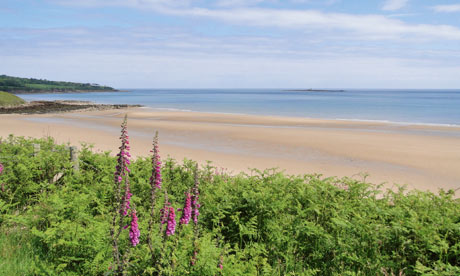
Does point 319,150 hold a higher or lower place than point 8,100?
lower

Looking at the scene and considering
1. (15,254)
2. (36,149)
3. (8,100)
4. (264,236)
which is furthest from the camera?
(8,100)

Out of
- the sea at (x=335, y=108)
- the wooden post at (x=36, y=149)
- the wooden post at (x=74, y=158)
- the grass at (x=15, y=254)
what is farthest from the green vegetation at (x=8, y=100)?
the grass at (x=15, y=254)

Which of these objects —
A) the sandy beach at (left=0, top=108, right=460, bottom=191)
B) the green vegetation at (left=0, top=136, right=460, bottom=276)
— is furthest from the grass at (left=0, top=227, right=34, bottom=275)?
the sandy beach at (left=0, top=108, right=460, bottom=191)

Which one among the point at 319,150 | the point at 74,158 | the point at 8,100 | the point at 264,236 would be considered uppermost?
the point at 8,100

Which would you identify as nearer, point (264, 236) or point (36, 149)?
point (264, 236)

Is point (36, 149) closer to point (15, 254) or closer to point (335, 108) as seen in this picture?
point (15, 254)

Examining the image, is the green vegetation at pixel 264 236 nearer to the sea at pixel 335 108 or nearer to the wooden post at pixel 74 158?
the wooden post at pixel 74 158

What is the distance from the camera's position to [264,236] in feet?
19.5

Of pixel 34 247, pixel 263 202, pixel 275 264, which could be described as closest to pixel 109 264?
pixel 34 247

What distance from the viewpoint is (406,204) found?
6117 mm

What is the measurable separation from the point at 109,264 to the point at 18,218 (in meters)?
2.32

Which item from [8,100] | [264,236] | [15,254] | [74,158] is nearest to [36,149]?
[74,158]

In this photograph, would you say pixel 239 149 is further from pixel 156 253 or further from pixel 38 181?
pixel 156 253

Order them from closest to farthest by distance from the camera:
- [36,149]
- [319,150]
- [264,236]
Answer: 1. [264,236]
2. [36,149]
3. [319,150]
